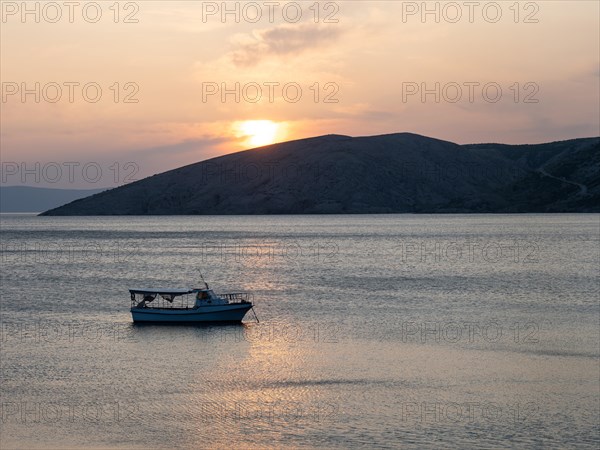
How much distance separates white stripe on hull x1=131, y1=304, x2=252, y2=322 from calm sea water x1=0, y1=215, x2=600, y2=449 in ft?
3.32

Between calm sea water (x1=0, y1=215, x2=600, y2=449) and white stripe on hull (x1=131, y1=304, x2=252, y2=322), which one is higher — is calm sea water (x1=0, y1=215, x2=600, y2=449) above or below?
below

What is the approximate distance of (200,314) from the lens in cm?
5891

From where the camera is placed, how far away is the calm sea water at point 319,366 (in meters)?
31.5

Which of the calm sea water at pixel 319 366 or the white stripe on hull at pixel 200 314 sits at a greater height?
the white stripe on hull at pixel 200 314

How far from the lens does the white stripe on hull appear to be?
5888cm

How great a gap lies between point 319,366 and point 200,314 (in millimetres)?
17699

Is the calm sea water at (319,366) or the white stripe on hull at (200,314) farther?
the white stripe on hull at (200,314)

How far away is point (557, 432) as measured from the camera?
1217 inches

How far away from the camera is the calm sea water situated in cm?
3152

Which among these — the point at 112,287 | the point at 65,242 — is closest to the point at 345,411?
the point at 112,287

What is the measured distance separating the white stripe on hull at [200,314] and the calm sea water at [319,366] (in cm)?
101

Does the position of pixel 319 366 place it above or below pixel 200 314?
below

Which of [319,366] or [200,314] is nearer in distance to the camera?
[319,366]

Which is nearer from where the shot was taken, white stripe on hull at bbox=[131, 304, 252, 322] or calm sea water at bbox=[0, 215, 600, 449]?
calm sea water at bbox=[0, 215, 600, 449]
